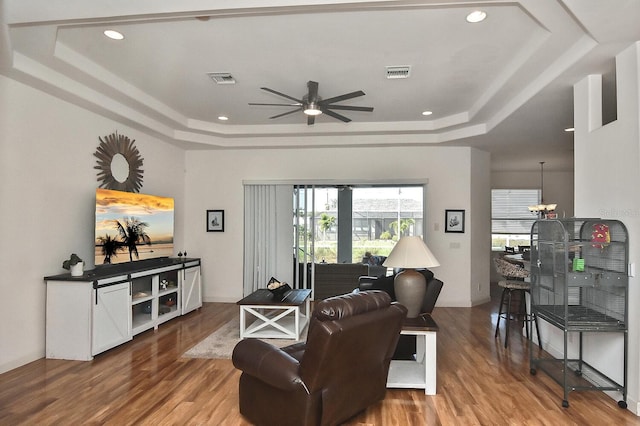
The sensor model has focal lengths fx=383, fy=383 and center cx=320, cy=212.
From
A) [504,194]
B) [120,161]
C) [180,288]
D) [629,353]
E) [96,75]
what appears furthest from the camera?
[504,194]

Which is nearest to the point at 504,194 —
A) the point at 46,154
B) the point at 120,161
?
the point at 120,161

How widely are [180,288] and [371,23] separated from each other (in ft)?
14.4

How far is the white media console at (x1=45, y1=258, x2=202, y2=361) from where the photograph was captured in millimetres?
3832

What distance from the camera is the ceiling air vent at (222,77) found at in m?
Answer: 4.17

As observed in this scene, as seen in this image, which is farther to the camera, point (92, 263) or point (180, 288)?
point (180, 288)

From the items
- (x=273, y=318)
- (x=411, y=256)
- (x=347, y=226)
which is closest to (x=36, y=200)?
(x=273, y=318)

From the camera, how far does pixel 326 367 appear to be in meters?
2.27

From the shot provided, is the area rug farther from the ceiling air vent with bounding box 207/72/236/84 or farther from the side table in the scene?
the ceiling air vent with bounding box 207/72/236/84

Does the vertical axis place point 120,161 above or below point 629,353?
above

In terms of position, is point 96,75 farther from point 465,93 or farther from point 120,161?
point 465,93

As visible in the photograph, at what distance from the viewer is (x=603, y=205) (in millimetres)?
3295

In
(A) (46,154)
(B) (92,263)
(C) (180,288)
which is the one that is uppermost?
(A) (46,154)

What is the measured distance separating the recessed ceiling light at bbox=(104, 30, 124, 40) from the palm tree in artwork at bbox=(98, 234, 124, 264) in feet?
7.27

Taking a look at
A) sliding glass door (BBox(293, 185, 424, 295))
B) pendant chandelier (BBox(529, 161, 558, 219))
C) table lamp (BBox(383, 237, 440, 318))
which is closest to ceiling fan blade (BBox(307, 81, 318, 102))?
table lamp (BBox(383, 237, 440, 318))
